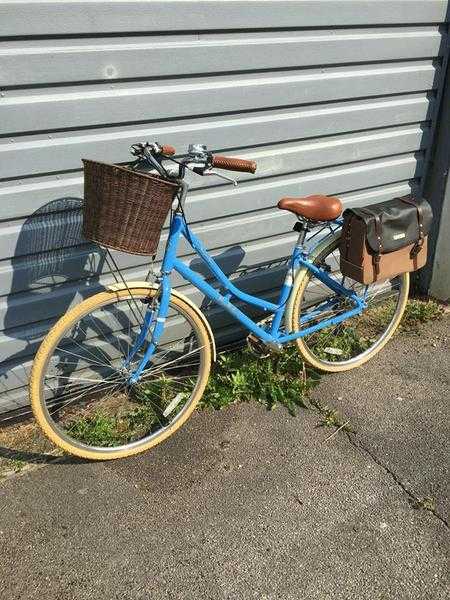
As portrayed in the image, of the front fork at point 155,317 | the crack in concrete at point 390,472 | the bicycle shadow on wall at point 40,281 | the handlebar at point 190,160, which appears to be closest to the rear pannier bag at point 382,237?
the handlebar at point 190,160

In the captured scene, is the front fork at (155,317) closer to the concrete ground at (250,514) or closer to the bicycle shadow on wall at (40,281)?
the bicycle shadow on wall at (40,281)

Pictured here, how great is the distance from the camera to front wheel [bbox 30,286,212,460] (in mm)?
3057

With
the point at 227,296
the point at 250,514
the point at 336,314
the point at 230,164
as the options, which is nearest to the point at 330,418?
the point at 336,314

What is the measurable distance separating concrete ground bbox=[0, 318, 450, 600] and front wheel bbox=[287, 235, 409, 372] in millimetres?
406

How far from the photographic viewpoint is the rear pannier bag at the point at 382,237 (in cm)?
308

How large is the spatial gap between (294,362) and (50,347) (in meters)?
1.70

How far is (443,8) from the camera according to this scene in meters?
3.68

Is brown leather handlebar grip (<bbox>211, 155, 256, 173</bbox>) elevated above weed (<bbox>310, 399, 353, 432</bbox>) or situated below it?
above

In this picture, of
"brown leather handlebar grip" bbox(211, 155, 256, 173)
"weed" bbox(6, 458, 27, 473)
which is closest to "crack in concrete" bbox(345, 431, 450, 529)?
"brown leather handlebar grip" bbox(211, 155, 256, 173)

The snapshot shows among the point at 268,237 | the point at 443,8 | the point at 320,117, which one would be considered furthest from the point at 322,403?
the point at 443,8

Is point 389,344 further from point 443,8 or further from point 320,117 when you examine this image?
point 443,8

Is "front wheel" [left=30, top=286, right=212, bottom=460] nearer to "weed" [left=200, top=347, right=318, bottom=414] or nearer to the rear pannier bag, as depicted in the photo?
"weed" [left=200, top=347, right=318, bottom=414]

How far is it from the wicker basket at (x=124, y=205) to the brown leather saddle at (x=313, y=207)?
0.87m

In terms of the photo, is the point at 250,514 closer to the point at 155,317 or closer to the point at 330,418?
the point at 330,418
